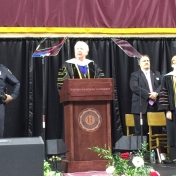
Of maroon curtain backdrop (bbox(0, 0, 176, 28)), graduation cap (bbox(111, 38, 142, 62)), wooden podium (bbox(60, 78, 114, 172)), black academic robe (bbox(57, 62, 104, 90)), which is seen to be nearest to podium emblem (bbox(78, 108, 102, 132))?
wooden podium (bbox(60, 78, 114, 172))

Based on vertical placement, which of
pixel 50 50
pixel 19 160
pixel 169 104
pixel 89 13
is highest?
pixel 89 13

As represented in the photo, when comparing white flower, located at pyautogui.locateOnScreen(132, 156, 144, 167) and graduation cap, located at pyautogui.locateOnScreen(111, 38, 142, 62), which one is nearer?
white flower, located at pyautogui.locateOnScreen(132, 156, 144, 167)

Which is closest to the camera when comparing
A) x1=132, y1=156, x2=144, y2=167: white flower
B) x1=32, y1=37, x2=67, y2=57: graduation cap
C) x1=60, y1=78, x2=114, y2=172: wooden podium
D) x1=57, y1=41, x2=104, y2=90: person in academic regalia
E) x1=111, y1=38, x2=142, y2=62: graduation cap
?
x1=132, y1=156, x2=144, y2=167: white flower

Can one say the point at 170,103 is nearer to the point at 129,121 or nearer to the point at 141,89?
the point at 141,89

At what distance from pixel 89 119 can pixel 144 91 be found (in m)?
1.93

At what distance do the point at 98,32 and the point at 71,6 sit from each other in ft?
2.21

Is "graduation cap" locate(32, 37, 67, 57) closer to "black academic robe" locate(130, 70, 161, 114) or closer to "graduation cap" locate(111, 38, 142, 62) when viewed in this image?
"graduation cap" locate(111, 38, 142, 62)

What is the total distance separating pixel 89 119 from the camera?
15.8ft

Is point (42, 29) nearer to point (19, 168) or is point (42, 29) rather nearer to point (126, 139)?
point (126, 139)


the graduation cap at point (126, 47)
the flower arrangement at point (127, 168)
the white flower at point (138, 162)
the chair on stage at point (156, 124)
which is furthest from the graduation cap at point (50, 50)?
the white flower at point (138, 162)

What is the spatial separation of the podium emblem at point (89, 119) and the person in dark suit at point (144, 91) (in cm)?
169

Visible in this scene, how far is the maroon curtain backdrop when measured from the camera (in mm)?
7160

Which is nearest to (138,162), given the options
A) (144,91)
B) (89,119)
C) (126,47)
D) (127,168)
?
(127,168)

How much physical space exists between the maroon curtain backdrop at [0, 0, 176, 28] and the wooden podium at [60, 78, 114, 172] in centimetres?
271
